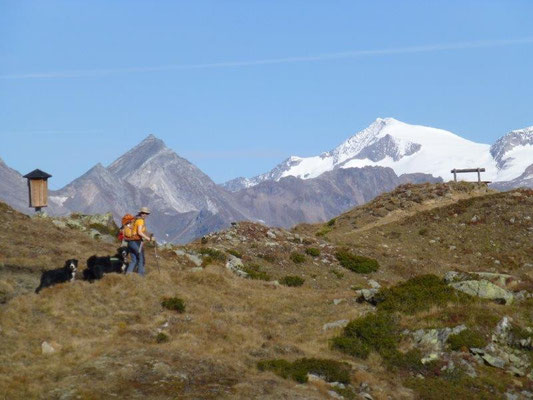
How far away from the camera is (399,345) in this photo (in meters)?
24.7

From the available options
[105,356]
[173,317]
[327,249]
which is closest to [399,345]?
[173,317]

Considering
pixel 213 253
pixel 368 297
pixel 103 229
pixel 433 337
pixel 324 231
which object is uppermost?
pixel 103 229

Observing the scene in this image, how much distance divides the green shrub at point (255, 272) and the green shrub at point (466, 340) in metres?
15.8

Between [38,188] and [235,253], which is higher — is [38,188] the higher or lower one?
the higher one

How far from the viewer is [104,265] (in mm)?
29000

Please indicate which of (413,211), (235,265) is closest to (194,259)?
(235,265)

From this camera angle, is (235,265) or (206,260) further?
(235,265)

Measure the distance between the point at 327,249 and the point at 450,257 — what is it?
11.5 meters

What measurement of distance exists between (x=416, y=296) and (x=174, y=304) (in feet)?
29.1

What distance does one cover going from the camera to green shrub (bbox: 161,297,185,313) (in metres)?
26.9

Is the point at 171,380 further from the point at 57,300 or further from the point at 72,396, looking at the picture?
the point at 57,300

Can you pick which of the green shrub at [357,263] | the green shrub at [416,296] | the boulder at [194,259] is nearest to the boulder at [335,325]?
the green shrub at [416,296]

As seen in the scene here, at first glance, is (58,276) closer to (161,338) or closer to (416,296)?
(161,338)

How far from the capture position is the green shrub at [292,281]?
39.8 meters
